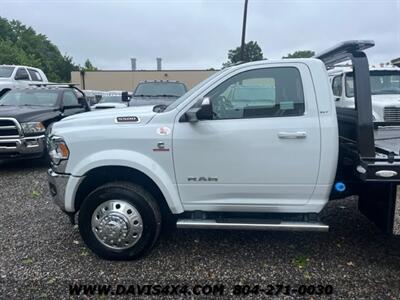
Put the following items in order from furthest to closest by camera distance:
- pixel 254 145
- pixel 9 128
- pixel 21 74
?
pixel 21 74
pixel 9 128
pixel 254 145

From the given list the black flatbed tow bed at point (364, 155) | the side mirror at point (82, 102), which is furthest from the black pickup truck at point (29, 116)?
the black flatbed tow bed at point (364, 155)

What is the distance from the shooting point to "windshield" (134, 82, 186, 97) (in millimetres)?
10664

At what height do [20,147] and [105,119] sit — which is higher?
[105,119]

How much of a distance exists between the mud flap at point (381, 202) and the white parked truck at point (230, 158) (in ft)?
0.04

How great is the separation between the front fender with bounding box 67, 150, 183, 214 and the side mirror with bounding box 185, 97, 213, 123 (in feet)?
1.84

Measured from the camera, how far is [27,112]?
7.29 meters

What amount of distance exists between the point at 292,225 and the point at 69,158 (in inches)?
89.4

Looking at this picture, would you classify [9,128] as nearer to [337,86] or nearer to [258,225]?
[258,225]

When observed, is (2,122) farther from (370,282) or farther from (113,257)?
(370,282)

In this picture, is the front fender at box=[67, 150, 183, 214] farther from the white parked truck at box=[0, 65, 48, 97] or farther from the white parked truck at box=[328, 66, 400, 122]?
the white parked truck at box=[0, 65, 48, 97]

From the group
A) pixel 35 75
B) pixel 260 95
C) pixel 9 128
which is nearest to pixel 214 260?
pixel 260 95

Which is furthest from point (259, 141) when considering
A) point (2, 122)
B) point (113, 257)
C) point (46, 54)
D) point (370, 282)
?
point (46, 54)

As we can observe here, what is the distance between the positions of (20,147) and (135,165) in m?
4.47

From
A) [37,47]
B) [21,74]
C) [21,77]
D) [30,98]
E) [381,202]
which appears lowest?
[381,202]
